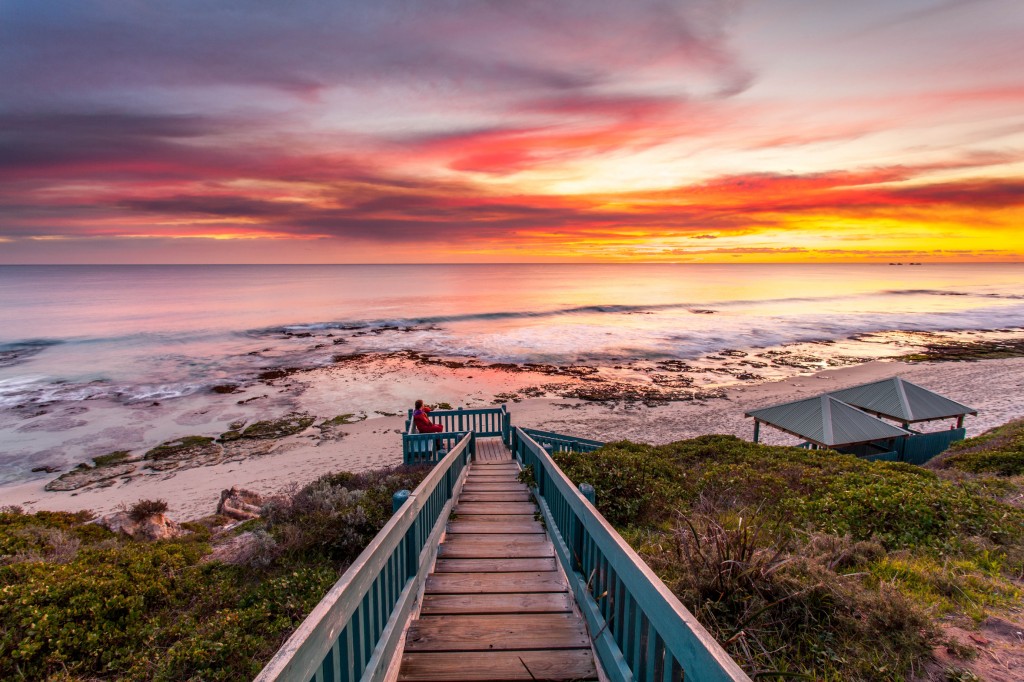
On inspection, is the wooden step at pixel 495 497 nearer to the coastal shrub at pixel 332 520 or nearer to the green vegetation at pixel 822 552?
the green vegetation at pixel 822 552

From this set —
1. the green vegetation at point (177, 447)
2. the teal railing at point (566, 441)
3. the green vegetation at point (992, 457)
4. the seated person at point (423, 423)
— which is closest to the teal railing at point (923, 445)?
the green vegetation at point (992, 457)

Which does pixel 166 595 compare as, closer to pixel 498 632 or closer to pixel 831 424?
pixel 498 632

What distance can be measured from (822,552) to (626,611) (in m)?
3.03

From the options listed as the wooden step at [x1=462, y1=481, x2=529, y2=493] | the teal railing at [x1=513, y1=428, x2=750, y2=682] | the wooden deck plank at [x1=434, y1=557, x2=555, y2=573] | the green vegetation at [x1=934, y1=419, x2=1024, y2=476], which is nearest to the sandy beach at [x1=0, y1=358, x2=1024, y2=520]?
the green vegetation at [x1=934, y1=419, x2=1024, y2=476]

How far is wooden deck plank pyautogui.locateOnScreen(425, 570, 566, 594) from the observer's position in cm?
450

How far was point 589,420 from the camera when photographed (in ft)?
73.3

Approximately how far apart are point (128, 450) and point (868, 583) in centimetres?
2404

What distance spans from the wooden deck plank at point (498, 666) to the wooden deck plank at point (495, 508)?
3.15 metres

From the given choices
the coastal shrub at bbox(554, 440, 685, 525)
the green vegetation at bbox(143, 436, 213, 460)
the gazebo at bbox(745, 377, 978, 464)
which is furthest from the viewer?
the green vegetation at bbox(143, 436, 213, 460)

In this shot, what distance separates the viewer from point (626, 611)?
116 inches

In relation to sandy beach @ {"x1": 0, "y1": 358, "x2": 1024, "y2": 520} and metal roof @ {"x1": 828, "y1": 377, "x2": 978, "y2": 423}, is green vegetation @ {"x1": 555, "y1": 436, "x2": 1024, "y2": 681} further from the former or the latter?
sandy beach @ {"x1": 0, "y1": 358, "x2": 1024, "y2": 520}

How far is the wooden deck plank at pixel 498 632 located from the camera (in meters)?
3.66

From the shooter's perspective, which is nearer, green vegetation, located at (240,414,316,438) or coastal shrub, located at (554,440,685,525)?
A: coastal shrub, located at (554,440,685,525)

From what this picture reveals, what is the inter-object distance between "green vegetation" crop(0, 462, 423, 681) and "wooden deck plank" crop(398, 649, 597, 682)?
6.87 feet
